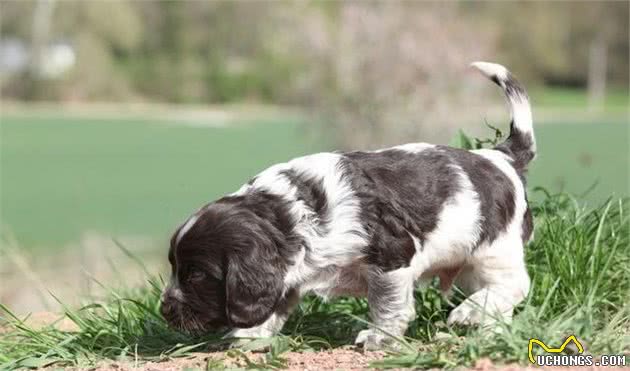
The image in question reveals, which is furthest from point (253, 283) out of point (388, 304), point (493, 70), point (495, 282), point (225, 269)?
point (493, 70)

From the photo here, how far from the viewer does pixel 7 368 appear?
4625 millimetres

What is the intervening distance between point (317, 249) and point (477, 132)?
12.6 metres

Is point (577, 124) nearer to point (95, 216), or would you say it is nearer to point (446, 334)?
point (95, 216)

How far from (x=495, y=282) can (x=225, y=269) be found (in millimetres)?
1372

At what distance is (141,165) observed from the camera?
33375 mm

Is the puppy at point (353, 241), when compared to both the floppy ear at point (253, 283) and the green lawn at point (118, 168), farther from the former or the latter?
the green lawn at point (118, 168)

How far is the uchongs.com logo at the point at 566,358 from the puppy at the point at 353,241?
317 millimetres

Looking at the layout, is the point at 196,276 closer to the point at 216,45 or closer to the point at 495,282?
the point at 495,282

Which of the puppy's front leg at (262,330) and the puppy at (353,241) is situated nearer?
the puppy at (353,241)

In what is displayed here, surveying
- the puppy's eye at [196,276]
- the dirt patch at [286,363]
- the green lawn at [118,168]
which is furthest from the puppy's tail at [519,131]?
the green lawn at [118,168]

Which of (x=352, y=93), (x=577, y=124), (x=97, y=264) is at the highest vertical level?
(x=352, y=93)

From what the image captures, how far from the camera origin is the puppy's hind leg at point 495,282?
4.48 m

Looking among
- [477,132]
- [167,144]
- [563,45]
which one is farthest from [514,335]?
[563,45]

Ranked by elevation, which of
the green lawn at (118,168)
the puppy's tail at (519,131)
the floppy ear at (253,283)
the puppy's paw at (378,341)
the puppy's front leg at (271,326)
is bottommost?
the green lawn at (118,168)
